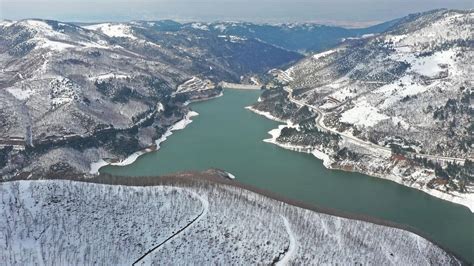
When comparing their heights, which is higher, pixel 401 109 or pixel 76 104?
pixel 401 109

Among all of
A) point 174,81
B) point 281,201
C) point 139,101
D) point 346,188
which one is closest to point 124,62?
point 174,81

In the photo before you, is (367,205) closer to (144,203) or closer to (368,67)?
(144,203)

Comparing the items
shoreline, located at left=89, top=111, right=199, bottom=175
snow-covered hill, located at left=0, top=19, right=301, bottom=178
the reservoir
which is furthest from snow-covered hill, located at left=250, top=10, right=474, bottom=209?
snow-covered hill, located at left=0, top=19, right=301, bottom=178

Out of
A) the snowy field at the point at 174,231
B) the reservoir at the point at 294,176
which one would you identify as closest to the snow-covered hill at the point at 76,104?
the reservoir at the point at 294,176

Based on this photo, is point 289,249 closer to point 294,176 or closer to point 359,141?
point 294,176

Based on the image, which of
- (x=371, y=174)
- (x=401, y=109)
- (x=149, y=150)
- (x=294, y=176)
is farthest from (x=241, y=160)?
(x=401, y=109)
